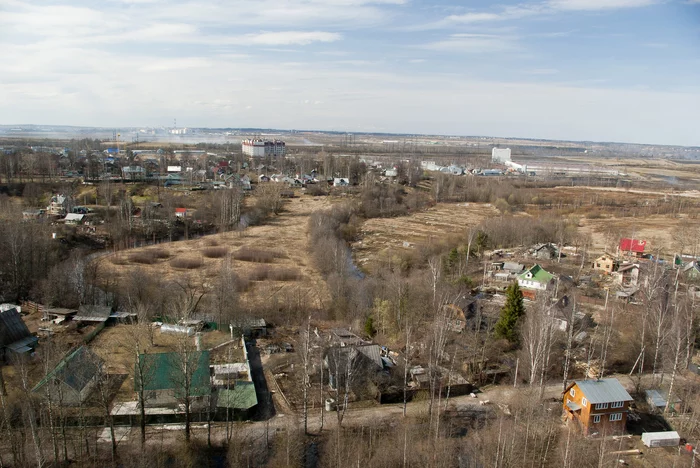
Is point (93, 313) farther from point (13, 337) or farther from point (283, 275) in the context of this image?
point (283, 275)

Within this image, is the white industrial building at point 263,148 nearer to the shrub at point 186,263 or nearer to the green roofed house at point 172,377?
the shrub at point 186,263

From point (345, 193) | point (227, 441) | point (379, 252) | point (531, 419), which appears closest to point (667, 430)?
point (531, 419)

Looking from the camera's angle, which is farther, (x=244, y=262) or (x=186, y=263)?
(x=244, y=262)

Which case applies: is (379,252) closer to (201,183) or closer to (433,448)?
(433,448)

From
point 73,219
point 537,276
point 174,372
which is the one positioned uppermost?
point 73,219

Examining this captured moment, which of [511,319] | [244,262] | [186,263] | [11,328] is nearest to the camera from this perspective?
[11,328]

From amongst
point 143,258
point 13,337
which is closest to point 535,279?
point 143,258

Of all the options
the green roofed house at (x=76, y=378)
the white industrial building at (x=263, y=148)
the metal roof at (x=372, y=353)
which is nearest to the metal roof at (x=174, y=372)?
the green roofed house at (x=76, y=378)
